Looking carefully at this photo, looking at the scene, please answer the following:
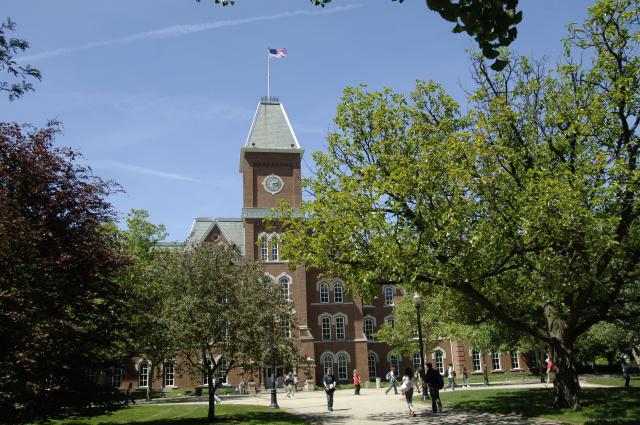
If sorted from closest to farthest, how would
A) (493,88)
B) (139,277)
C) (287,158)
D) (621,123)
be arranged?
1. (621,123)
2. (493,88)
3. (139,277)
4. (287,158)

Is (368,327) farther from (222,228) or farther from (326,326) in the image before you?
(222,228)

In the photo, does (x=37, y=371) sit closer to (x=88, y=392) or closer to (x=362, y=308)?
(x=88, y=392)

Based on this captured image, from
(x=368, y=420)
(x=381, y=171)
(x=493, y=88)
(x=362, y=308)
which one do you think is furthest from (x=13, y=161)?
(x=362, y=308)

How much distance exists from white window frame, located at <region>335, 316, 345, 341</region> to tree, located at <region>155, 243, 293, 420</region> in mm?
30188

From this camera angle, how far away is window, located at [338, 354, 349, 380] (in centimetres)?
5011

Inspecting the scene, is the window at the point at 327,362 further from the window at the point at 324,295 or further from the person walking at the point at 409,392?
the person walking at the point at 409,392

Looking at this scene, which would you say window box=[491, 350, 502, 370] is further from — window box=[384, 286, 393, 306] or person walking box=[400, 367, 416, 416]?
person walking box=[400, 367, 416, 416]

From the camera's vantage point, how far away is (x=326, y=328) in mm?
51406

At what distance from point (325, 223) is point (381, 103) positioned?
4.71 meters

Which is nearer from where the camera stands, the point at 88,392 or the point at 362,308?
the point at 88,392

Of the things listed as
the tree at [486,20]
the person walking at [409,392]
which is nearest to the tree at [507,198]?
the person walking at [409,392]

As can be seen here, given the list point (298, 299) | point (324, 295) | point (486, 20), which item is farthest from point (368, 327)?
point (486, 20)

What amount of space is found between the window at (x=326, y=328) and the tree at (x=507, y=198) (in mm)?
33813

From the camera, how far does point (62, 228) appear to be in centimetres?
1489
